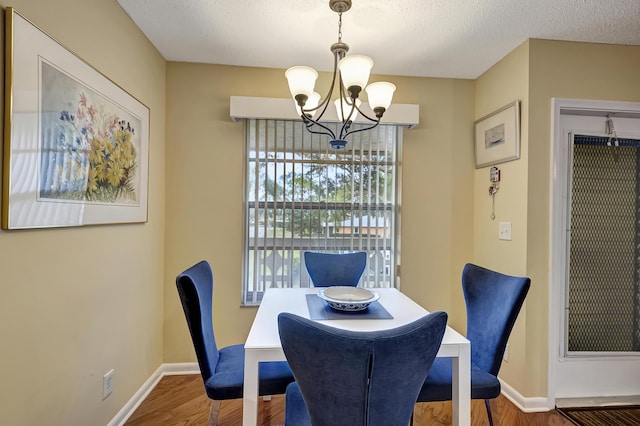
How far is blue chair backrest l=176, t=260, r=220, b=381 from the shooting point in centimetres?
134

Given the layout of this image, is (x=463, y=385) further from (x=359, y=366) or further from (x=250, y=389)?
(x=250, y=389)

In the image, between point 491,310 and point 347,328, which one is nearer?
point 347,328

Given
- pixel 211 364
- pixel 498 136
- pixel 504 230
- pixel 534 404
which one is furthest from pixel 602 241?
pixel 211 364

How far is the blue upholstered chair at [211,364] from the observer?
1349mm

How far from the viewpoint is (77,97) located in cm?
142

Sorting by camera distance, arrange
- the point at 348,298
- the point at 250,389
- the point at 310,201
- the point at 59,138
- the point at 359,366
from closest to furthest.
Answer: the point at 359,366
the point at 250,389
the point at 59,138
the point at 348,298
the point at 310,201

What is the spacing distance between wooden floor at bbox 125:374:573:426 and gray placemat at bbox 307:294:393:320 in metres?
0.73

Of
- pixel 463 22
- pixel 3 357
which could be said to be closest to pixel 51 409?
pixel 3 357

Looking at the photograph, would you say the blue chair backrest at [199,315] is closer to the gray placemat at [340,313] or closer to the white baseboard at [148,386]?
the gray placemat at [340,313]

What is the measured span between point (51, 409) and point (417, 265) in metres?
2.38

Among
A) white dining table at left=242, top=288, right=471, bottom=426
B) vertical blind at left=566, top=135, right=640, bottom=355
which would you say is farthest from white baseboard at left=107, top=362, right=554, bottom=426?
white dining table at left=242, top=288, right=471, bottom=426

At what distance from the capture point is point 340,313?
156cm

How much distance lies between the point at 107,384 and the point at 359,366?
1.59m

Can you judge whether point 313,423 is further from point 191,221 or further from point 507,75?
point 507,75
